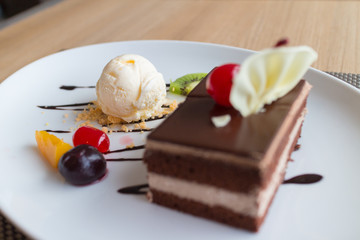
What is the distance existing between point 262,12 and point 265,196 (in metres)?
2.45

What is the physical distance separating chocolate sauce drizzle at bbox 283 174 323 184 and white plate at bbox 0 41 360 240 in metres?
0.03

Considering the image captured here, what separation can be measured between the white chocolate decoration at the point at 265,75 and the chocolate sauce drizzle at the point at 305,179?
371 millimetres

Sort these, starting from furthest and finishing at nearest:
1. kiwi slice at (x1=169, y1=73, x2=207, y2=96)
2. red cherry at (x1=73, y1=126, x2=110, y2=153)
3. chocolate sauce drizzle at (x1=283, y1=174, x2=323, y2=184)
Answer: kiwi slice at (x1=169, y1=73, x2=207, y2=96) < red cherry at (x1=73, y1=126, x2=110, y2=153) < chocolate sauce drizzle at (x1=283, y1=174, x2=323, y2=184)

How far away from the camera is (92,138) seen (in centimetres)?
178

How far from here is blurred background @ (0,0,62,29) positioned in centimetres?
397

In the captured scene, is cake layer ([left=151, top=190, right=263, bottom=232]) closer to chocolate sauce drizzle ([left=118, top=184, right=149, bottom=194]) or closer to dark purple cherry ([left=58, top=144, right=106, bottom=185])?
chocolate sauce drizzle ([left=118, top=184, right=149, bottom=194])

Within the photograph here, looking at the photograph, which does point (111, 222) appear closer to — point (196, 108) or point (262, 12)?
point (196, 108)

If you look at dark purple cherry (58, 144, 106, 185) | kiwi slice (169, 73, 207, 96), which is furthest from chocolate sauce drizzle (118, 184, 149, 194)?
kiwi slice (169, 73, 207, 96)

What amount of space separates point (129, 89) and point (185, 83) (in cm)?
45

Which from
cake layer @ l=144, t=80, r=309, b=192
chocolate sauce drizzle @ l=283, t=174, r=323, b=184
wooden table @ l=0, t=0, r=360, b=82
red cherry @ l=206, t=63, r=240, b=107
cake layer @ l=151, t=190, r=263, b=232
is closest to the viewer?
cake layer @ l=144, t=80, r=309, b=192

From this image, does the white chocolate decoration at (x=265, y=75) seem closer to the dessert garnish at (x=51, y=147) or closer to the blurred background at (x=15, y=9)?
the dessert garnish at (x=51, y=147)

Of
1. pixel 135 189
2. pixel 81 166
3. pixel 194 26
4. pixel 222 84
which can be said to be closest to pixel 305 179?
pixel 222 84

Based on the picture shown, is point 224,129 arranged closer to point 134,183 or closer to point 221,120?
point 221,120

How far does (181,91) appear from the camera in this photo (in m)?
2.31
